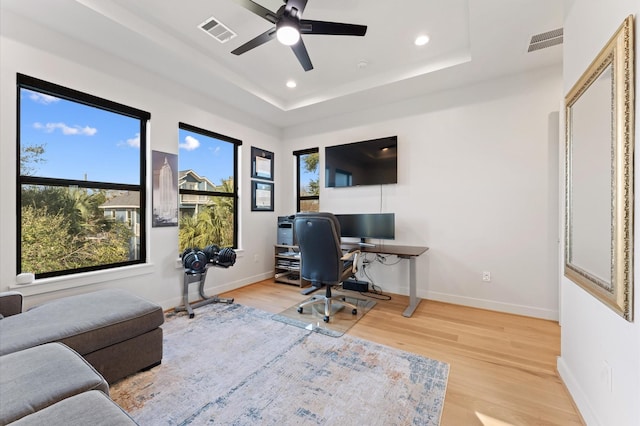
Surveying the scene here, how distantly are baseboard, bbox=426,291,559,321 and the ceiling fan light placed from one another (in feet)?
10.6

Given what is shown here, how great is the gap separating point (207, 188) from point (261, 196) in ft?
3.05

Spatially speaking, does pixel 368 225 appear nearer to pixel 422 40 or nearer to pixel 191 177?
pixel 422 40

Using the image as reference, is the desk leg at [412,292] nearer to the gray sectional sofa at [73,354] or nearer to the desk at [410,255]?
the desk at [410,255]

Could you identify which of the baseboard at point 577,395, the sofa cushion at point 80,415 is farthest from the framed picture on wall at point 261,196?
the baseboard at point 577,395

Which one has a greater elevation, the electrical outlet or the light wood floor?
the electrical outlet

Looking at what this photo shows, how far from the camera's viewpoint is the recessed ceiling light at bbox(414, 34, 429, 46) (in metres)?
2.53

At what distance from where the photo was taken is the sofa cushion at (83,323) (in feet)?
4.70

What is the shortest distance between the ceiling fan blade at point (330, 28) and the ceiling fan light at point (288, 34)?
0.27 ft

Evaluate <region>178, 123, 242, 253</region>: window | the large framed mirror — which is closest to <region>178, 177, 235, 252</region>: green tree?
<region>178, 123, 242, 253</region>: window

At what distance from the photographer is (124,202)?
278 centimetres

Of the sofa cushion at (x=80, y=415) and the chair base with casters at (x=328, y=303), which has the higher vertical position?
the sofa cushion at (x=80, y=415)

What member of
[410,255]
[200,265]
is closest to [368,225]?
[410,255]

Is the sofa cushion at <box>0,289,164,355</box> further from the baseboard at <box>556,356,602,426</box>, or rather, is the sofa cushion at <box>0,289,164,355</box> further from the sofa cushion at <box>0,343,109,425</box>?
the baseboard at <box>556,356,602,426</box>

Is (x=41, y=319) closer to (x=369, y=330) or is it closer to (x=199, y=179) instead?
(x=199, y=179)
